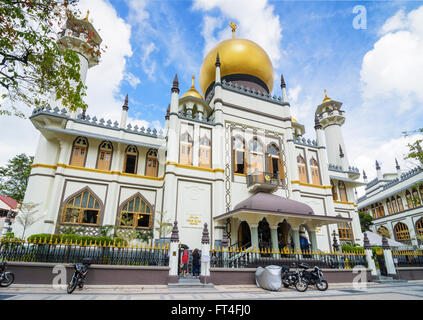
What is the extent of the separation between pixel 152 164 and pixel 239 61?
10.2 meters

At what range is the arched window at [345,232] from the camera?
61.2 feet

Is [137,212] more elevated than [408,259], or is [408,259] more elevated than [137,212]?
[137,212]

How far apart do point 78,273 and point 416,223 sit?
95.7 ft

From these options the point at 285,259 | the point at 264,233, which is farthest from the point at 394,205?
the point at 285,259

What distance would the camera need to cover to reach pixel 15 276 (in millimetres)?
7992

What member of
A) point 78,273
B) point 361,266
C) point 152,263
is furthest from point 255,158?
point 78,273

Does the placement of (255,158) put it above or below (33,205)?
above

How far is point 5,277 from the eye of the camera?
7.18 m

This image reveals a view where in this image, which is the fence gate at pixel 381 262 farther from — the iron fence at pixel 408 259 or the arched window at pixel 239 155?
the arched window at pixel 239 155

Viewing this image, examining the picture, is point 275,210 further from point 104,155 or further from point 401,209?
point 401,209

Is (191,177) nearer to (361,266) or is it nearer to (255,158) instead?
(255,158)

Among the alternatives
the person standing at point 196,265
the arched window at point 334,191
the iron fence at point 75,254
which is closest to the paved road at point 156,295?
the iron fence at point 75,254

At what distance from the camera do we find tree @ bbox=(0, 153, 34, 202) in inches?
913

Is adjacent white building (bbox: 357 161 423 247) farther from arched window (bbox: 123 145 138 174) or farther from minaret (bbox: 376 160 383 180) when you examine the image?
arched window (bbox: 123 145 138 174)
